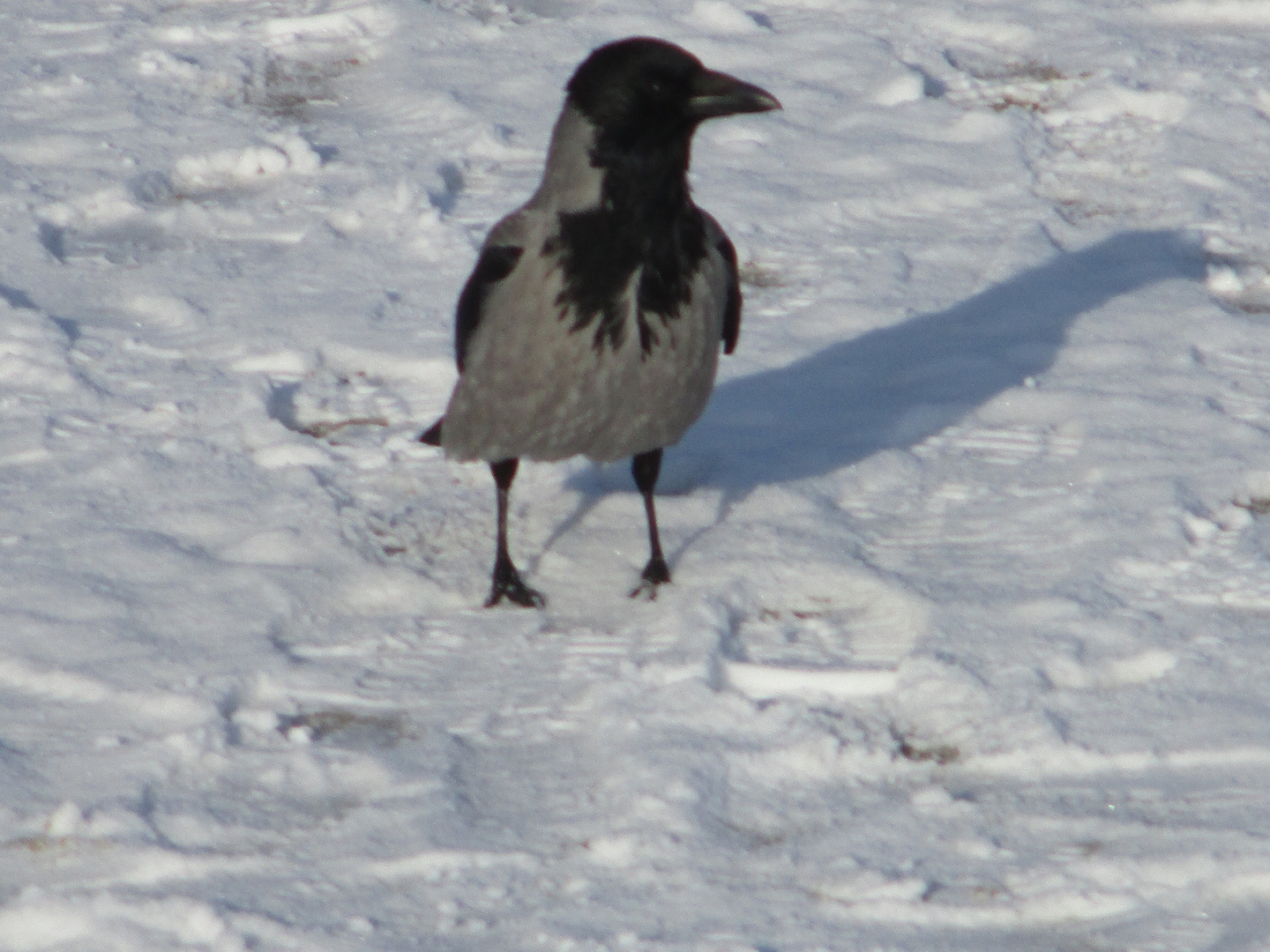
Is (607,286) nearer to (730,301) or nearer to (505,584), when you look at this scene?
(730,301)

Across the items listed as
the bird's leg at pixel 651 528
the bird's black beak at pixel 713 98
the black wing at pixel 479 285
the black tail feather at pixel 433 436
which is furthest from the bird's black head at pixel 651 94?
the black tail feather at pixel 433 436

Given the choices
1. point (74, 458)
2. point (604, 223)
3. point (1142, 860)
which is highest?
point (604, 223)

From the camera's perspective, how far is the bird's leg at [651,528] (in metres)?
4.00

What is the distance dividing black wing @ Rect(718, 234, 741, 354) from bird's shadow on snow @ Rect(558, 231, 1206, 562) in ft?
1.24

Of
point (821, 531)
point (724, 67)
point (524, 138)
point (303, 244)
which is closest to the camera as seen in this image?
point (821, 531)

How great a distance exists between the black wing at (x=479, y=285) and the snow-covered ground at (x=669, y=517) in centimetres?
54

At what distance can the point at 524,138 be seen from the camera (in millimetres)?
6547

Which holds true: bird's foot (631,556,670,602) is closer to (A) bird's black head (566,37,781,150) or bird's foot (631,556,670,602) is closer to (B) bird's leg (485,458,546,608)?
(B) bird's leg (485,458,546,608)

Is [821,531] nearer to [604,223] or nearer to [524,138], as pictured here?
[604,223]

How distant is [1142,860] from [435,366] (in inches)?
112

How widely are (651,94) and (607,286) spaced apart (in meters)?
0.44

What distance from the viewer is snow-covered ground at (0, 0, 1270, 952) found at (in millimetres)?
2857

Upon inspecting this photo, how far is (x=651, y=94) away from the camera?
3.76 m

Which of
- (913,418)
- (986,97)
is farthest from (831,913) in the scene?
(986,97)
